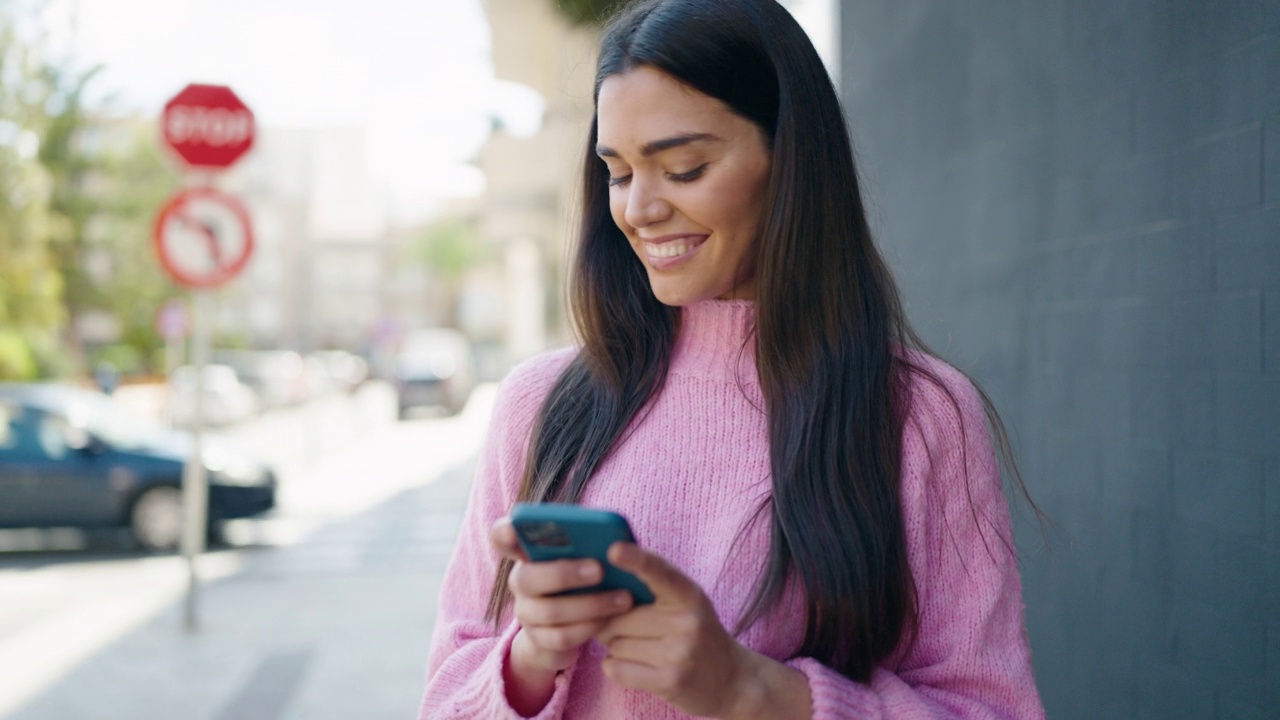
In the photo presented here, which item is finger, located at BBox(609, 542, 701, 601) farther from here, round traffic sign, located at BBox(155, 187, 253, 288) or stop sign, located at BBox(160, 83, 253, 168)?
stop sign, located at BBox(160, 83, 253, 168)

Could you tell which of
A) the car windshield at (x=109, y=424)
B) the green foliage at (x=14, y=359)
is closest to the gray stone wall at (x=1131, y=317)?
the car windshield at (x=109, y=424)

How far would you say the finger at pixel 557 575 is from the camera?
130cm

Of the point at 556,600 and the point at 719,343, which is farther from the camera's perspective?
the point at 719,343

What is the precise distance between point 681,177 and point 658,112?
0.09 meters

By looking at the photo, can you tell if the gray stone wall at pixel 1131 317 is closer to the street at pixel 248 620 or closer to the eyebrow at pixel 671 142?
the eyebrow at pixel 671 142

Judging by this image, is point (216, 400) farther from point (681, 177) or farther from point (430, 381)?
point (681, 177)

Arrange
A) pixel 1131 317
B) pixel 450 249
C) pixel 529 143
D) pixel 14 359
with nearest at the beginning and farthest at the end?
pixel 1131 317
pixel 529 143
pixel 14 359
pixel 450 249

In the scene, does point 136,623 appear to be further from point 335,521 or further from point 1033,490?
point 1033,490

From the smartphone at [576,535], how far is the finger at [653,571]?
16mm

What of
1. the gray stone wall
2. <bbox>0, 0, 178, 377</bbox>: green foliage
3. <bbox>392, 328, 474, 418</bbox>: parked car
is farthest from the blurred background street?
<bbox>0, 0, 178, 377</bbox>: green foliage

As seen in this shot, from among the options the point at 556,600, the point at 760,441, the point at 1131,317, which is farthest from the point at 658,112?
the point at 1131,317

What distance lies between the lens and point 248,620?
25.7ft

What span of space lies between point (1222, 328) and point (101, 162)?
40027 millimetres

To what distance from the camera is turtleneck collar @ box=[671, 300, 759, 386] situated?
6.05 ft
